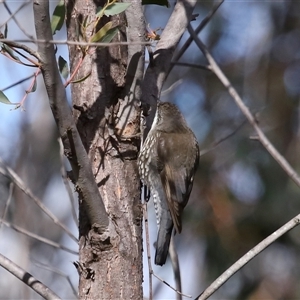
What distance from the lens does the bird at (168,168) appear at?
3002mm

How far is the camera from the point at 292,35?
647cm

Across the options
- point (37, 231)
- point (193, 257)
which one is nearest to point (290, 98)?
point (193, 257)

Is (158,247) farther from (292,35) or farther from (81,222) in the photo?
(292,35)

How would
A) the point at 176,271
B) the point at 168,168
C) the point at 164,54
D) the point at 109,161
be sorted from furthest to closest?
the point at 168,168
the point at 164,54
the point at 176,271
the point at 109,161

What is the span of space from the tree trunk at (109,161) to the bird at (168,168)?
0.57 m

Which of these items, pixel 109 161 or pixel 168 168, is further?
pixel 168 168

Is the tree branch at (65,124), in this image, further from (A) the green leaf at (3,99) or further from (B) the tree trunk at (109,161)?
(A) the green leaf at (3,99)

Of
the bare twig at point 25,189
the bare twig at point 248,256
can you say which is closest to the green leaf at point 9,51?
the bare twig at point 25,189

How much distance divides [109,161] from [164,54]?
0.58 metres

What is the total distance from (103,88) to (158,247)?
3.21 feet

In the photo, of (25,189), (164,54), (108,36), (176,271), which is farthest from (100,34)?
(176,271)

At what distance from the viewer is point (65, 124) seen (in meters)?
1.78

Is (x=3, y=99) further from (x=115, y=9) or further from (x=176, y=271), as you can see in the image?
(x=176, y=271)

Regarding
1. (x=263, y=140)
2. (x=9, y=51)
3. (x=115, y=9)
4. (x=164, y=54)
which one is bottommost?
→ (x=263, y=140)
